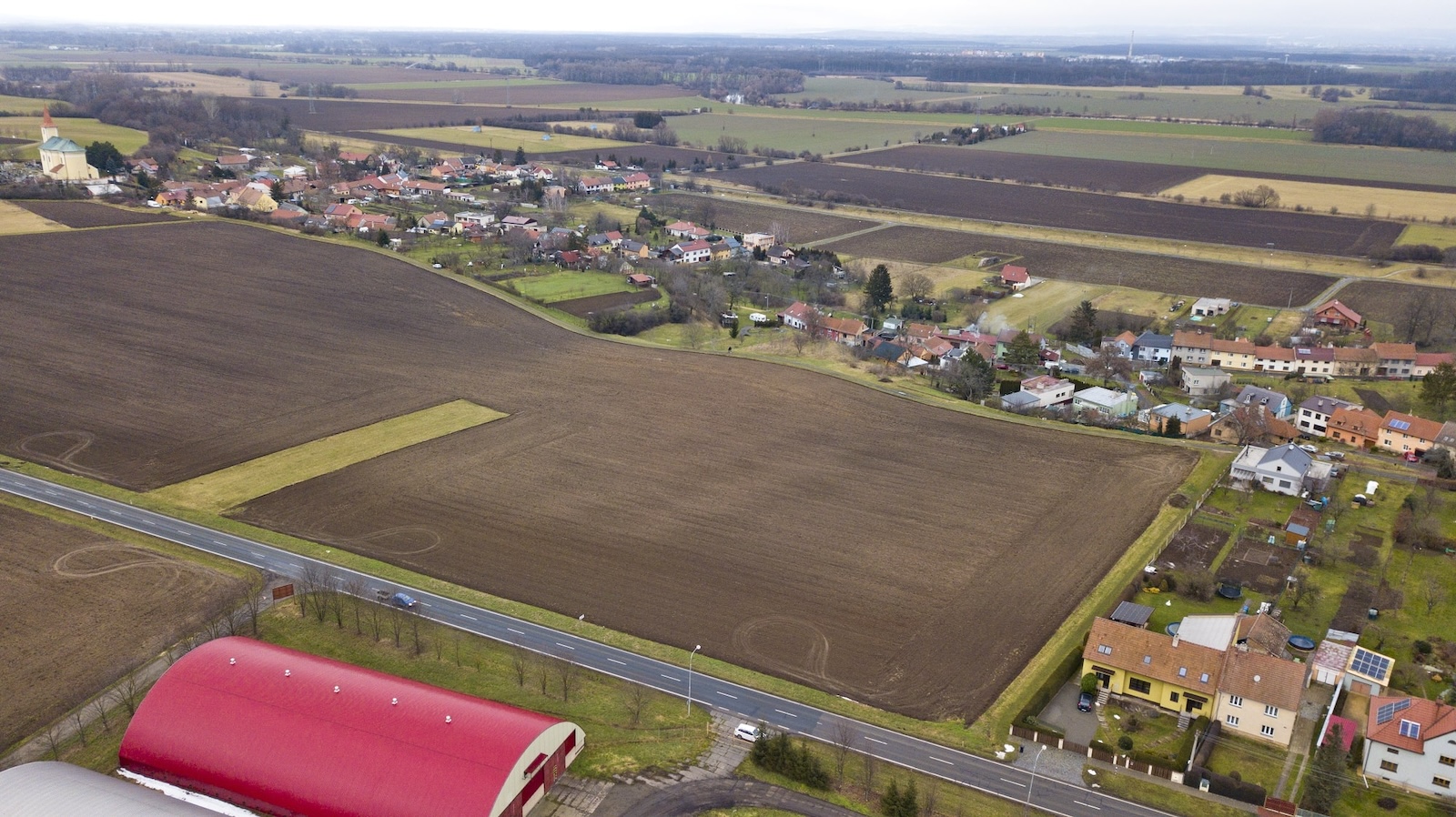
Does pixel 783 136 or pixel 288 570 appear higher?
pixel 783 136

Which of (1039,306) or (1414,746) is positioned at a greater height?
(1039,306)

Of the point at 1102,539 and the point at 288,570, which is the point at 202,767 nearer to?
the point at 288,570

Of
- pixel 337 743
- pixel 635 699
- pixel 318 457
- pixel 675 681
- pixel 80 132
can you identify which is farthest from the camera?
pixel 80 132

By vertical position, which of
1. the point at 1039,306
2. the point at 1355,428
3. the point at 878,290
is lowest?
the point at 1355,428

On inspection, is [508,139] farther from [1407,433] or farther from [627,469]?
[1407,433]

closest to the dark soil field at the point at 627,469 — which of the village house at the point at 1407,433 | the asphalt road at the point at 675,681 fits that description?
the asphalt road at the point at 675,681

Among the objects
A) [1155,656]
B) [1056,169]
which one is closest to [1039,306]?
[1155,656]

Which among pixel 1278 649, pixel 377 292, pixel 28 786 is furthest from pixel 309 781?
pixel 377 292

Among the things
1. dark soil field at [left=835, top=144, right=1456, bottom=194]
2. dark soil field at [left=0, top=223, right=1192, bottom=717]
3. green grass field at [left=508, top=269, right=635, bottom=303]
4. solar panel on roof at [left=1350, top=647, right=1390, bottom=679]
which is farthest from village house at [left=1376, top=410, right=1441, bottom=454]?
dark soil field at [left=835, top=144, right=1456, bottom=194]
